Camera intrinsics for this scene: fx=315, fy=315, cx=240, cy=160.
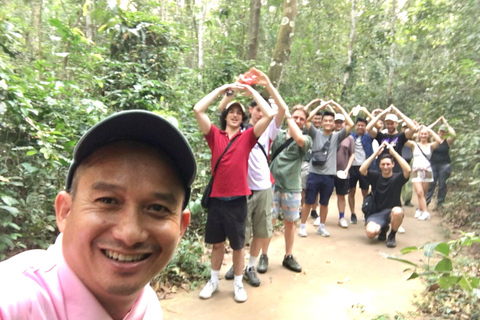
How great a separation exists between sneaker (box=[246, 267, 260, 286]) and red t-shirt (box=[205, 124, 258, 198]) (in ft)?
3.84

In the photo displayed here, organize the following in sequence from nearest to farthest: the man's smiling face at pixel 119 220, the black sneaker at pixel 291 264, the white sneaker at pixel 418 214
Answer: the man's smiling face at pixel 119 220, the black sneaker at pixel 291 264, the white sneaker at pixel 418 214

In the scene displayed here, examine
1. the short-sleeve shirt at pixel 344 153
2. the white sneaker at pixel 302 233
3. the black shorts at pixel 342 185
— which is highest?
the short-sleeve shirt at pixel 344 153

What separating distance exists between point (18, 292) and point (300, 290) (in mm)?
3476

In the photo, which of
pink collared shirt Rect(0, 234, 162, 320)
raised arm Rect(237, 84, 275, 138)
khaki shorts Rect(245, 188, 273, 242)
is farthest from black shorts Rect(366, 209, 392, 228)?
pink collared shirt Rect(0, 234, 162, 320)

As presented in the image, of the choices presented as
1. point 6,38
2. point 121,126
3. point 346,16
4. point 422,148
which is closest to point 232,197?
point 121,126

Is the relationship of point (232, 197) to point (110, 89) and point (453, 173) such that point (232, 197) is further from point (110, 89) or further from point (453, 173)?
point (453, 173)

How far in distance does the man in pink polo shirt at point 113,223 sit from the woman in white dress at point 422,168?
6.71m

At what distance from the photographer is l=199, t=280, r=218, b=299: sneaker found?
3423 millimetres

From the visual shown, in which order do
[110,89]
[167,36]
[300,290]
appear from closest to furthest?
[300,290] < [110,89] < [167,36]

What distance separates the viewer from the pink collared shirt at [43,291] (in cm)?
72

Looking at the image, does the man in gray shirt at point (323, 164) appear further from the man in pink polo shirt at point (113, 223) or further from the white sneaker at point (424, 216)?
the man in pink polo shirt at point (113, 223)

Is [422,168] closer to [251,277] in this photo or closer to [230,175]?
[251,277]

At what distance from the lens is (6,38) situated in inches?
124

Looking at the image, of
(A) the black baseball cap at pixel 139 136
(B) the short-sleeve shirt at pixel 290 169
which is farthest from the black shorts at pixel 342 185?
(A) the black baseball cap at pixel 139 136
